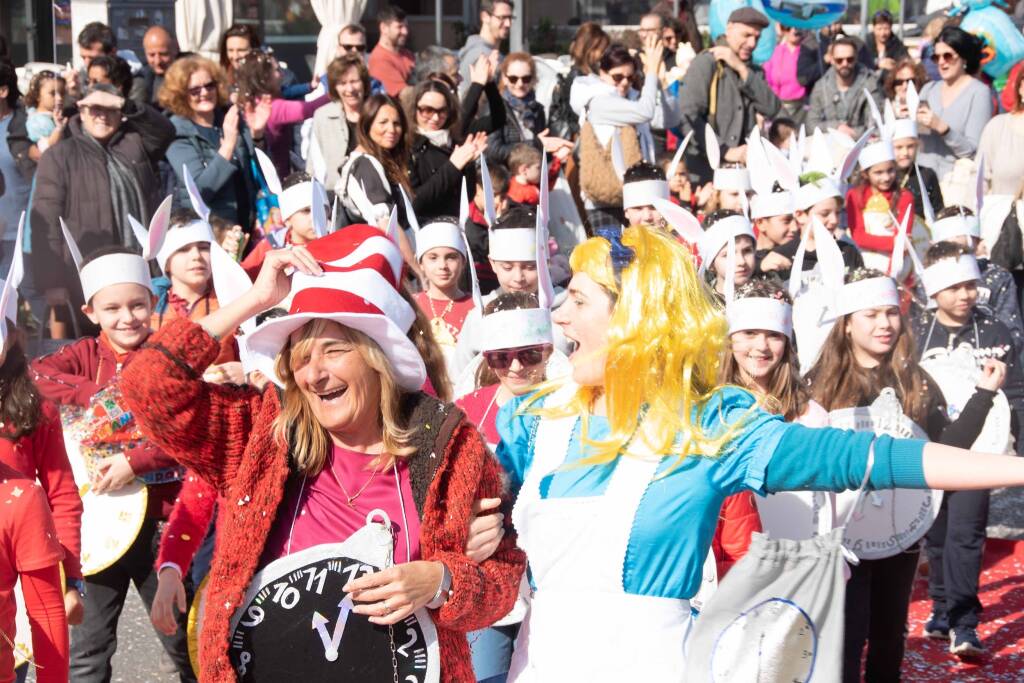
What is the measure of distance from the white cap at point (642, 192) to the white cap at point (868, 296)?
2.42 meters

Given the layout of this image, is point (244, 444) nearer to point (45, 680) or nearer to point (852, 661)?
point (45, 680)

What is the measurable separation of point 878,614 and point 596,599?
2.53 meters

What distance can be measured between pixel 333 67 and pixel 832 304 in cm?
439

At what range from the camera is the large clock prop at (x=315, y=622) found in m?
2.88

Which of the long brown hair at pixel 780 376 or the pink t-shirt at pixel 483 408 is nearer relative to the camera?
the pink t-shirt at pixel 483 408

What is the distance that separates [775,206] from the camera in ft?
26.4

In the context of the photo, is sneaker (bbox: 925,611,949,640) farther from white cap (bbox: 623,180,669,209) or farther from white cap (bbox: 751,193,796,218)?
white cap (bbox: 623,180,669,209)

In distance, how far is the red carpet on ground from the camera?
228 inches

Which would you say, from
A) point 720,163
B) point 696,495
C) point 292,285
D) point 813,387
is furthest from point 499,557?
point 720,163

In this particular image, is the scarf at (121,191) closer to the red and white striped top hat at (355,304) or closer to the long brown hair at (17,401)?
the long brown hair at (17,401)

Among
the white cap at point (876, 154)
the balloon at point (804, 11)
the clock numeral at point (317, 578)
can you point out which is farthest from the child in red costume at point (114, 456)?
the balloon at point (804, 11)

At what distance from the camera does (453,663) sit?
9.88 ft

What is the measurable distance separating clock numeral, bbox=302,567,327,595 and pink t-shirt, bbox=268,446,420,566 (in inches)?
2.0

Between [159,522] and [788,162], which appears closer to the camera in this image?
[159,522]
